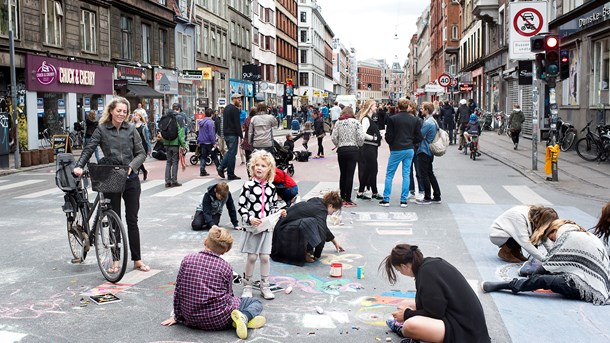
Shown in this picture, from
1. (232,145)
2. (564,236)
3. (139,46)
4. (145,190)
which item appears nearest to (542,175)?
(232,145)

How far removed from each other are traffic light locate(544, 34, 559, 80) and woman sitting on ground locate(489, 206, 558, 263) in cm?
942

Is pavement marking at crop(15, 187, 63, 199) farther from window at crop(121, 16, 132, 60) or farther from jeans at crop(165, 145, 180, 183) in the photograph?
window at crop(121, 16, 132, 60)

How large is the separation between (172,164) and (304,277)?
9.01 metres

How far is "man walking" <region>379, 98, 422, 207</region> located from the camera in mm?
12398

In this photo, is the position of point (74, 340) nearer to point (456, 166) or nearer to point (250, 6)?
point (456, 166)

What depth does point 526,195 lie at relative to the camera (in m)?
14.2

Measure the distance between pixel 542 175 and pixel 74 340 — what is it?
14073 mm

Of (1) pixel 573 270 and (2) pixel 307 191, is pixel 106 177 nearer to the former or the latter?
(1) pixel 573 270

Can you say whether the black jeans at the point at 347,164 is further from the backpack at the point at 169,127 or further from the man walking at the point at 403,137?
the backpack at the point at 169,127

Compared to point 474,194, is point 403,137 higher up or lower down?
higher up

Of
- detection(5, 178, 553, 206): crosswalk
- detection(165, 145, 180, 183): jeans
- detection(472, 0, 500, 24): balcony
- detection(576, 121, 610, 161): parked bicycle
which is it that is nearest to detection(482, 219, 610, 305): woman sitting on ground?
detection(5, 178, 553, 206): crosswalk

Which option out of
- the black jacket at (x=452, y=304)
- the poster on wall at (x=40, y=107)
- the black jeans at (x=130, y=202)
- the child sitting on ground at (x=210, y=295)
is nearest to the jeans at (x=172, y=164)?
the black jeans at (x=130, y=202)

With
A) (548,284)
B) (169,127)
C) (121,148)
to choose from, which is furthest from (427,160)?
(121,148)

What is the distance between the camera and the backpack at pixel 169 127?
628 inches
